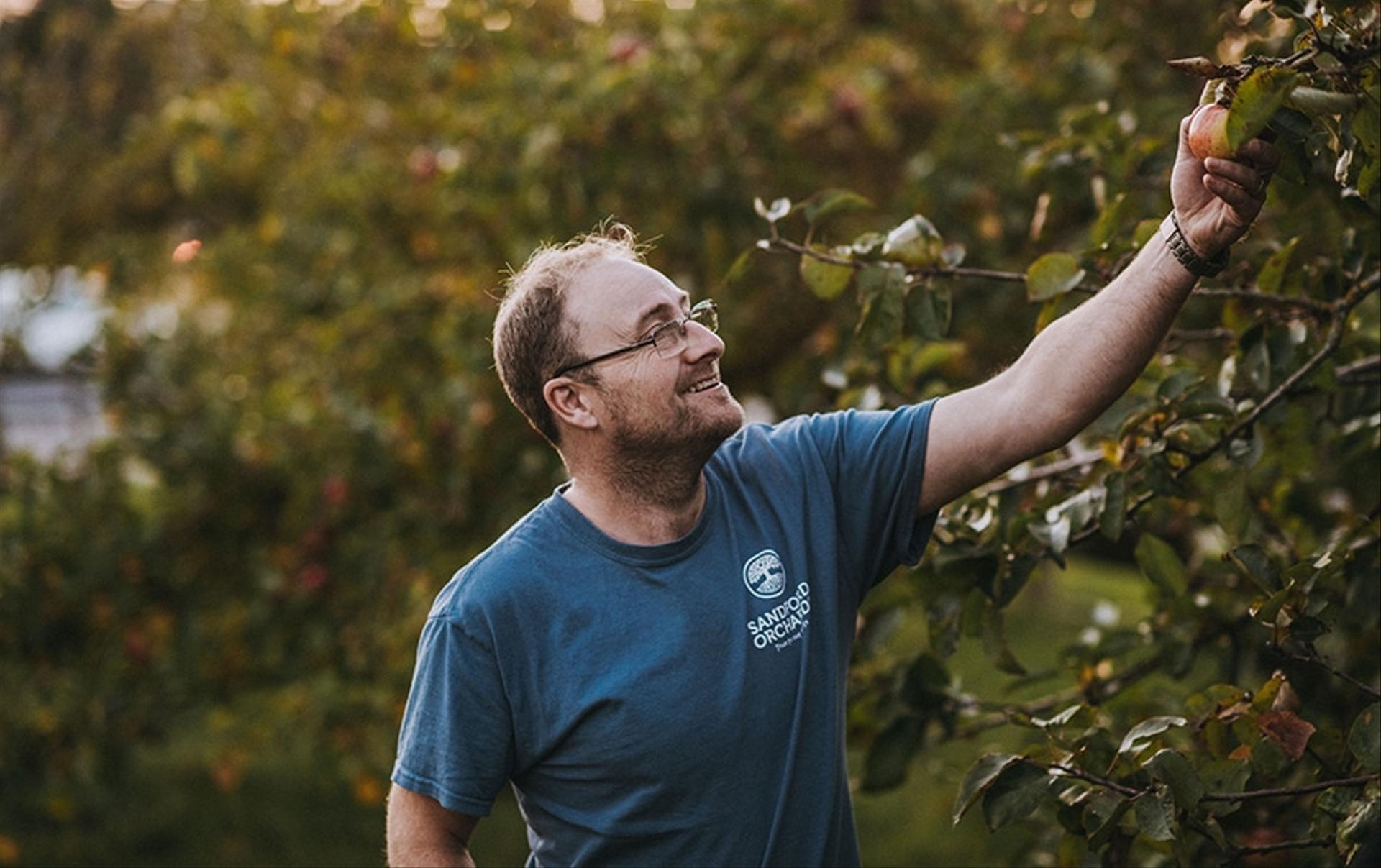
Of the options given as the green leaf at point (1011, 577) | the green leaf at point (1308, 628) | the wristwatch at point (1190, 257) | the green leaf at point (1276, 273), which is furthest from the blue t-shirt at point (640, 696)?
the green leaf at point (1276, 273)

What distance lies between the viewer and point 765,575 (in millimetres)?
2238

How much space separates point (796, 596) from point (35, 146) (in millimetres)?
5769

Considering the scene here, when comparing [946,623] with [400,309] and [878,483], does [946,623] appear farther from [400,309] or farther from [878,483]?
[400,309]

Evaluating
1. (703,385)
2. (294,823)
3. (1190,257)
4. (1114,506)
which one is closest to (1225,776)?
(1114,506)

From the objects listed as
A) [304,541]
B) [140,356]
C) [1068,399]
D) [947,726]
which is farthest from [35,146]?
[1068,399]

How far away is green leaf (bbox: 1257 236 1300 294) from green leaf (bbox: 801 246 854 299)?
0.67 meters

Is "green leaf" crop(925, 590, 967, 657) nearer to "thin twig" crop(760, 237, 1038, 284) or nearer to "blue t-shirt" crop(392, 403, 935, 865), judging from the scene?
"blue t-shirt" crop(392, 403, 935, 865)

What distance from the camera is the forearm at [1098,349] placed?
2.02 metres

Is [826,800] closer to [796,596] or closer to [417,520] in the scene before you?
[796,596]

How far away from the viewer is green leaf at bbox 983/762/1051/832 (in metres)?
2.09

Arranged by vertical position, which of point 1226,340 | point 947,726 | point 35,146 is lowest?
point 947,726

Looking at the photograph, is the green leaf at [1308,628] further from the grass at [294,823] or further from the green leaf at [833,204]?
the grass at [294,823]

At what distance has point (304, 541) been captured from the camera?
5.08 meters

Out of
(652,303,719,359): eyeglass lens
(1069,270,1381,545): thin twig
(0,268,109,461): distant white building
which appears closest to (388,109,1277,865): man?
(652,303,719,359): eyeglass lens
